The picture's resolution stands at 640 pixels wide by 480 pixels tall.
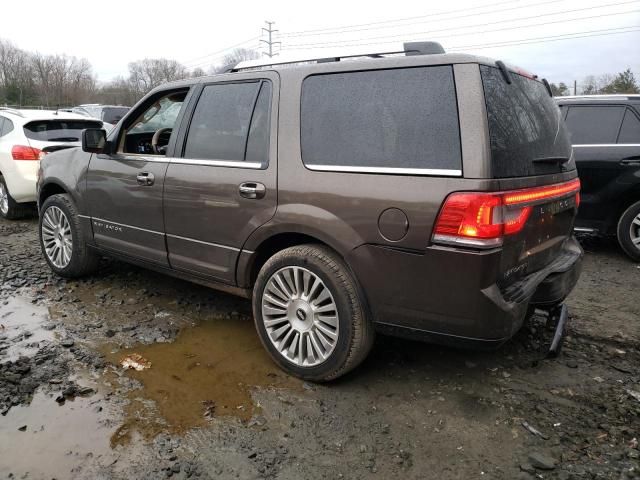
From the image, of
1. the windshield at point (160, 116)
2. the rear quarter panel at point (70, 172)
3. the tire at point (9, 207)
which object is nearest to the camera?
the windshield at point (160, 116)

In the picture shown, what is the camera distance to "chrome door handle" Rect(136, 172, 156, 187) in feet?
12.2

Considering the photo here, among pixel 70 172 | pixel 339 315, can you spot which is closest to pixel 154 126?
pixel 70 172

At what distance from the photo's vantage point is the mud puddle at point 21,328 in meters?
3.46

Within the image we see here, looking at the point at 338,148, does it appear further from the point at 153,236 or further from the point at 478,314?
the point at 153,236

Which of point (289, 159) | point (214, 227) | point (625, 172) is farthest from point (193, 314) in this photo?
point (625, 172)

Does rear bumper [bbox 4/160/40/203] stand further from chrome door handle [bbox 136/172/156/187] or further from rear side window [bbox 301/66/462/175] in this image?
rear side window [bbox 301/66/462/175]

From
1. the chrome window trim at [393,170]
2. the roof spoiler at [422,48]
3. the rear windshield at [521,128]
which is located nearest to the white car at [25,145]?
the chrome window trim at [393,170]

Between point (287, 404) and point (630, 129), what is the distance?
508 cm

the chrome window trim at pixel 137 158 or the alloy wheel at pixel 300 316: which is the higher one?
the chrome window trim at pixel 137 158

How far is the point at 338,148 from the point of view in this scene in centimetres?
281

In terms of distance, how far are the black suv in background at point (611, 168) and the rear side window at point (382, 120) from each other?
4.00 meters

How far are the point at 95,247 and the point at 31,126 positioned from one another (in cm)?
404

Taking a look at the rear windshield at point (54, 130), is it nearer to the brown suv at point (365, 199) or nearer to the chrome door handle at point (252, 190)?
the brown suv at point (365, 199)

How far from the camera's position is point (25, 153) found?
23.3 ft
